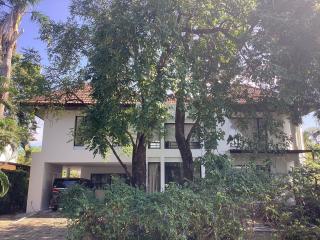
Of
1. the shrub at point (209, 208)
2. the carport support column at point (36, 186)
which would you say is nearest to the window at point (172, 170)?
the carport support column at point (36, 186)

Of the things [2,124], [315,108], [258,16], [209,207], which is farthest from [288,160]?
[2,124]

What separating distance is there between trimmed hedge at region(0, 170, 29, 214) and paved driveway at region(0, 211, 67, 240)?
1.87m

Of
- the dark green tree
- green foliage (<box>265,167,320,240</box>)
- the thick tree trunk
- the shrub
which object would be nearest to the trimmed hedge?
the dark green tree

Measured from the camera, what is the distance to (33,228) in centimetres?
1493

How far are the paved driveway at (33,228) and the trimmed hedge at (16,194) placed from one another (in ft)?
6.12

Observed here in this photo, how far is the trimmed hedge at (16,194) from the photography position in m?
20.5

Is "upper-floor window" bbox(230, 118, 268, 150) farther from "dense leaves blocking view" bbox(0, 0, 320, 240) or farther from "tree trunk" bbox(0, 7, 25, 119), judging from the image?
"tree trunk" bbox(0, 7, 25, 119)

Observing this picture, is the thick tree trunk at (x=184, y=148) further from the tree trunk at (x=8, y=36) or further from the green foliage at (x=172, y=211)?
the tree trunk at (x=8, y=36)

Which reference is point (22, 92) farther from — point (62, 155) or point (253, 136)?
point (253, 136)

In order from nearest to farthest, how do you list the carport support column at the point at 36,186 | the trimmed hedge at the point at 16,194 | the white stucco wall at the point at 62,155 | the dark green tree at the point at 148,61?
the dark green tree at the point at 148,61
the trimmed hedge at the point at 16,194
the carport support column at the point at 36,186
the white stucco wall at the point at 62,155

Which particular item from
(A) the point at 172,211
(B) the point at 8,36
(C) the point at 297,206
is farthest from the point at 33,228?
(B) the point at 8,36

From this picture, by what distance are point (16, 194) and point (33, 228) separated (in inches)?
318

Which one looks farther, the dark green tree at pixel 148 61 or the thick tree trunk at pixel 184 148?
the thick tree trunk at pixel 184 148

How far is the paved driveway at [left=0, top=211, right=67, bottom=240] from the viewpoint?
42.0 feet
